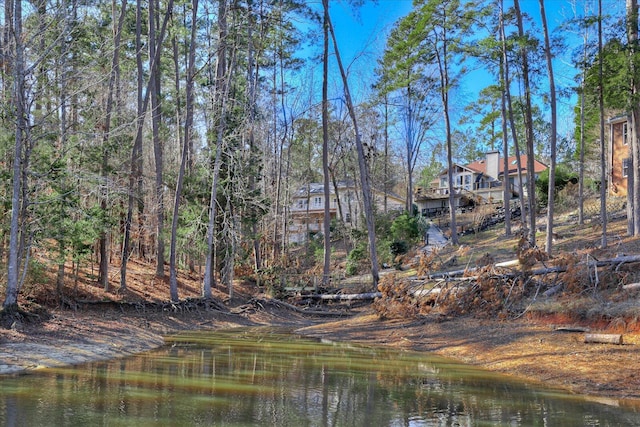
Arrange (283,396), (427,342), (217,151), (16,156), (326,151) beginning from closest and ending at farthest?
(283,396) → (16,156) → (427,342) → (217,151) → (326,151)

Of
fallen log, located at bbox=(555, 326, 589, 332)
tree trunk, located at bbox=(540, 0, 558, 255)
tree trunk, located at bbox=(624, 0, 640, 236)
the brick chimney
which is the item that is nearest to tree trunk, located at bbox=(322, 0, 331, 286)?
tree trunk, located at bbox=(540, 0, 558, 255)

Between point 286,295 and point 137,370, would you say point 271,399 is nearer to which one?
point 137,370

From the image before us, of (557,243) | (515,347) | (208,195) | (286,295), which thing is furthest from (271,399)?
(557,243)

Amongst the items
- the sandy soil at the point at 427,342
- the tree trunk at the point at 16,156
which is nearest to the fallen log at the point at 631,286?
the sandy soil at the point at 427,342

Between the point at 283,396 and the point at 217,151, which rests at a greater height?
the point at 217,151

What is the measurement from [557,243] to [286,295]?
46.0 feet

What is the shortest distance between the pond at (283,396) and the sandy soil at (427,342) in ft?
2.40

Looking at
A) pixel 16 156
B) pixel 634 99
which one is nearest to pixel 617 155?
pixel 634 99

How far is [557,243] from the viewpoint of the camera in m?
26.4

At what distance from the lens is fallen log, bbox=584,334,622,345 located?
10.3 meters

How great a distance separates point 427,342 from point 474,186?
48.0 meters

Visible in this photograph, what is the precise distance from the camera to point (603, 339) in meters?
10.5

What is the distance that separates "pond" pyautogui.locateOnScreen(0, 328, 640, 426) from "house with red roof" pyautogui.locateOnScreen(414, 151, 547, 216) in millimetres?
43872

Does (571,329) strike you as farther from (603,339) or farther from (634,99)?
(634,99)
